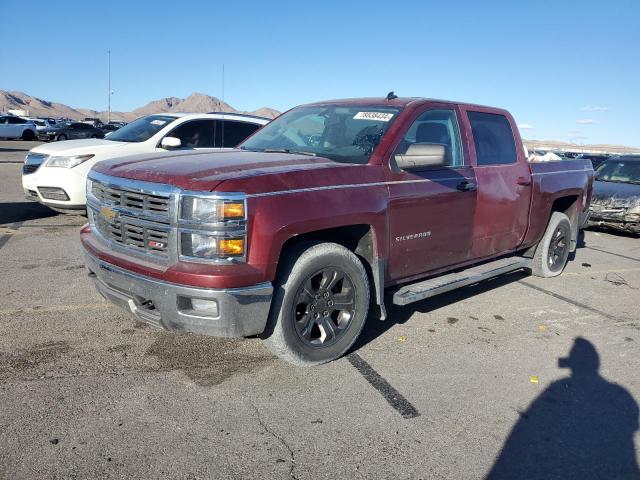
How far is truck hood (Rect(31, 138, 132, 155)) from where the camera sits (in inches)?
315

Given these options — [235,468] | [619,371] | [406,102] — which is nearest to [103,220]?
[235,468]

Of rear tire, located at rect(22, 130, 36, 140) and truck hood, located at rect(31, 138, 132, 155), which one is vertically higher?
rear tire, located at rect(22, 130, 36, 140)

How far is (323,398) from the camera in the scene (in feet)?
11.5

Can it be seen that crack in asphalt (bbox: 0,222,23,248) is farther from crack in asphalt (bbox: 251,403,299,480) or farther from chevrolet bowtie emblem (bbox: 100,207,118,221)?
crack in asphalt (bbox: 251,403,299,480)

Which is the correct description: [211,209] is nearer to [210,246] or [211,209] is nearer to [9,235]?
[210,246]

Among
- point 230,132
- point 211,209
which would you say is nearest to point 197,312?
point 211,209

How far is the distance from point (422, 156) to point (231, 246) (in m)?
1.70

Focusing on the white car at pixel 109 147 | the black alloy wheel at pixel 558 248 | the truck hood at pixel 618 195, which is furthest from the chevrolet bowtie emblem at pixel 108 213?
the truck hood at pixel 618 195

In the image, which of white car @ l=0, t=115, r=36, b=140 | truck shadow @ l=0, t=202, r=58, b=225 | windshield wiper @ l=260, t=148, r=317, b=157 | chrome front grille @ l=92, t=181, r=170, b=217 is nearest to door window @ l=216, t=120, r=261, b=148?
truck shadow @ l=0, t=202, r=58, b=225

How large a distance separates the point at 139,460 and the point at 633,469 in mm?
2617

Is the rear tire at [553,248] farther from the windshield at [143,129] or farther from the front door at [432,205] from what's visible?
the windshield at [143,129]

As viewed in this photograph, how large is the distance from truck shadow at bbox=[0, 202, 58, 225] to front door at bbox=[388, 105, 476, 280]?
6906 millimetres

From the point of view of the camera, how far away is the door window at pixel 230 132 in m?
8.95

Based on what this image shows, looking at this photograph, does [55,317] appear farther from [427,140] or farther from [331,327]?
[427,140]
